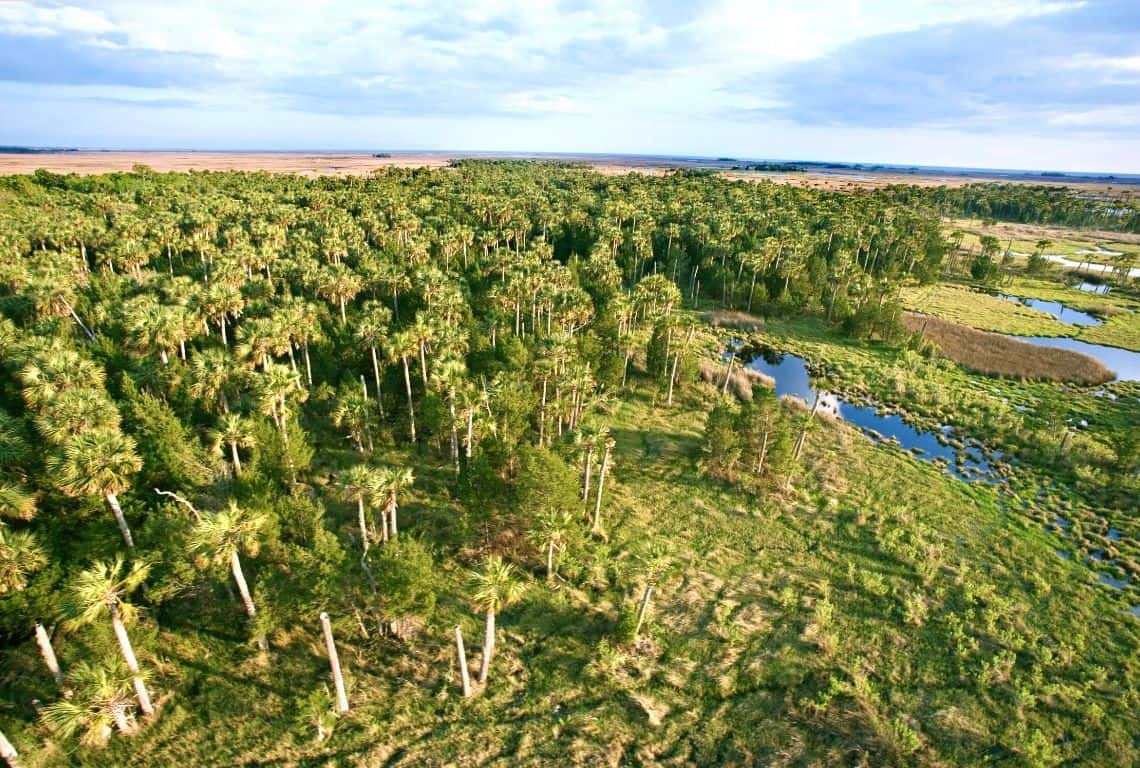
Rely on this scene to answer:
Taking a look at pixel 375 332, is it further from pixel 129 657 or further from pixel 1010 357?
pixel 1010 357

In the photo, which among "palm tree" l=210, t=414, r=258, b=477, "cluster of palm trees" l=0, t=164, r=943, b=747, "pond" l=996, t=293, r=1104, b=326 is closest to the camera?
"cluster of palm trees" l=0, t=164, r=943, b=747

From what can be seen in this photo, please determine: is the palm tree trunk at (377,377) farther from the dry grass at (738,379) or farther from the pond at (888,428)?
the pond at (888,428)

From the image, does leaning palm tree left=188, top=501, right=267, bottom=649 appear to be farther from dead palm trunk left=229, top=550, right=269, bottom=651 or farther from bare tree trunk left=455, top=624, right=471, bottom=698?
bare tree trunk left=455, top=624, right=471, bottom=698

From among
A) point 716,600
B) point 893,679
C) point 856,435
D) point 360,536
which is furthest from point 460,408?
point 856,435

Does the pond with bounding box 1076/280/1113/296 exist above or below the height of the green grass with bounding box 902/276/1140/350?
above

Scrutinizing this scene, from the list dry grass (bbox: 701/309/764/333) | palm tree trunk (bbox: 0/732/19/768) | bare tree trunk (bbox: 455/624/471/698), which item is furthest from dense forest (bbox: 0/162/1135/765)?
dry grass (bbox: 701/309/764/333)

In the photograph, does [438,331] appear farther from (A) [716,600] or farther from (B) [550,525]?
(A) [716,600]
